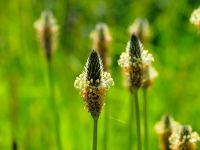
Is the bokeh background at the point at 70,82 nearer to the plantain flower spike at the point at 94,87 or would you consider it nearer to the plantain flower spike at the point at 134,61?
the plantain flower spike at the point at 134,61

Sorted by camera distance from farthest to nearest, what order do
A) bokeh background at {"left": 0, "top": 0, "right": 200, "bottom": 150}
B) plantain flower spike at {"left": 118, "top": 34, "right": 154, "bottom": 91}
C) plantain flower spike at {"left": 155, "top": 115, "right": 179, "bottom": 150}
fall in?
bokeh background at {"left": 0, "top": 0, "right": 200, "bottom": 150} < plantain flower spike at {"left": 155, "top": 115, "right": 179, "bottom": 150} < plantain flower spike at {"left": 118, "top": 34, "right": 154, "bottom": 91}

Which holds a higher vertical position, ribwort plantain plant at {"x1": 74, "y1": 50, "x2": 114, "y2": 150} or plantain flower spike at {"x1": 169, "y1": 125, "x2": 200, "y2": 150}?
ribwort plantain plant at {"x1": 74, "y1": 50, "x2": 114, "y2": 150}

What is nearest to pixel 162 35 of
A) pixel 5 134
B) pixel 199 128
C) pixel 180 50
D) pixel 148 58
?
pixel 180 50

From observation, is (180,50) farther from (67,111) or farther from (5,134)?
(5,134)

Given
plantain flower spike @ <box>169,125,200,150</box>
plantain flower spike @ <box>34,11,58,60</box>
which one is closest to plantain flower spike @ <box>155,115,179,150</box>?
plantain flower spike @ <box>169,125,200,150</box>

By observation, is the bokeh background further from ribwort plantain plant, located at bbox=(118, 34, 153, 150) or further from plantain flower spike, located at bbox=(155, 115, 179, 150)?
ribwort plantain plant, located at bbox=(118, 34, 153, 150)

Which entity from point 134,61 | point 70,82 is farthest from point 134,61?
point 70,82

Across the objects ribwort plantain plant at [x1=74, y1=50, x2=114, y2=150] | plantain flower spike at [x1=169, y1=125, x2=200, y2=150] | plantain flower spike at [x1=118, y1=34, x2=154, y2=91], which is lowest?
plantain flower spike at [x1=169, y1=125, x2=200, y2=150]

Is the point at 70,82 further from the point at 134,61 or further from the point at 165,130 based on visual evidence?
the point at 134,61
